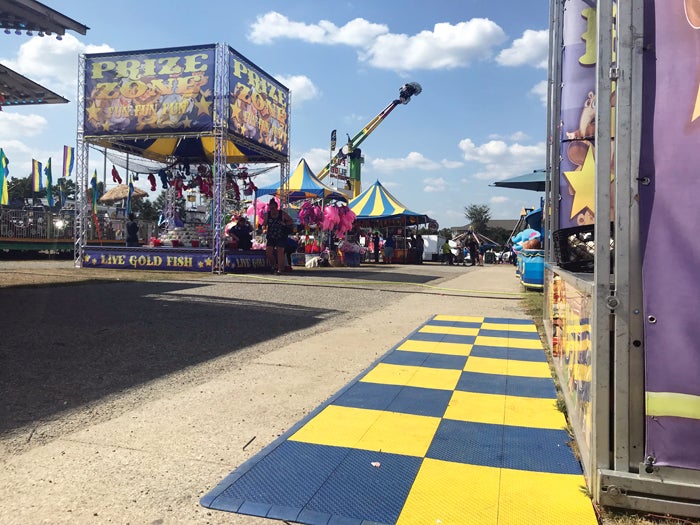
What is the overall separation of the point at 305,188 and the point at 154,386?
15.9m

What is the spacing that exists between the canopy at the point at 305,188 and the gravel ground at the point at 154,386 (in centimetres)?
1133

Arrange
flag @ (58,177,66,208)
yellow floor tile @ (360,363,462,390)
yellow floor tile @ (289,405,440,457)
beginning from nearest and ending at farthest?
yellow floor tile @ (289,405,440,457) → yellow floor tile @ (360,363,462,390) → flag @ (58,177,66,208)

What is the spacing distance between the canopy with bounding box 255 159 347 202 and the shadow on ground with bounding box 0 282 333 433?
1082 centimetres

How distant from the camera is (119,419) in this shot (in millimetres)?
2922

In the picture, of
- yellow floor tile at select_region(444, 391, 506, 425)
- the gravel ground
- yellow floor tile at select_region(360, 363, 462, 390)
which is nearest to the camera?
the gravel ground

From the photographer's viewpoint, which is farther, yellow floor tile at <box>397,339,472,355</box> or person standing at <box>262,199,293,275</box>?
person standing at <box>262,199,293,275</box>

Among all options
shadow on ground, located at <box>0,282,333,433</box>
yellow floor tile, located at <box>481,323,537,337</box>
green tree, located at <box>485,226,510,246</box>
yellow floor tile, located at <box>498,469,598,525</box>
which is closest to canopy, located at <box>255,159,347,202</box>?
shadow on ground, located at <box>0,282,333,433</box>

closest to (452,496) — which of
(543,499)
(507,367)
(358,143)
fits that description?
(543,499)

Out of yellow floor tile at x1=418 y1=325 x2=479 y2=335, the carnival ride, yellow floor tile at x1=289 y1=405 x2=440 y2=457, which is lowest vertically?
yellow floor tile at x1=289 y1=405 x2=440 y2=457

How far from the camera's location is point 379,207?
26250 mm

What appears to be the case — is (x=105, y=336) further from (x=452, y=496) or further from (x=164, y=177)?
(x=164, y=177)

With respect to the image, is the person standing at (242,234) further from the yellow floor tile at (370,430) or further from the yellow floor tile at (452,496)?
the yellow floor tile at (452,496)

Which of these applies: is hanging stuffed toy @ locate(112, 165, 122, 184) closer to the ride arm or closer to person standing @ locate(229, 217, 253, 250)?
person standing @ locate(229, 217, 253, 250)

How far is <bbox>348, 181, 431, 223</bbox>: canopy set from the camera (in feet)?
83.1
